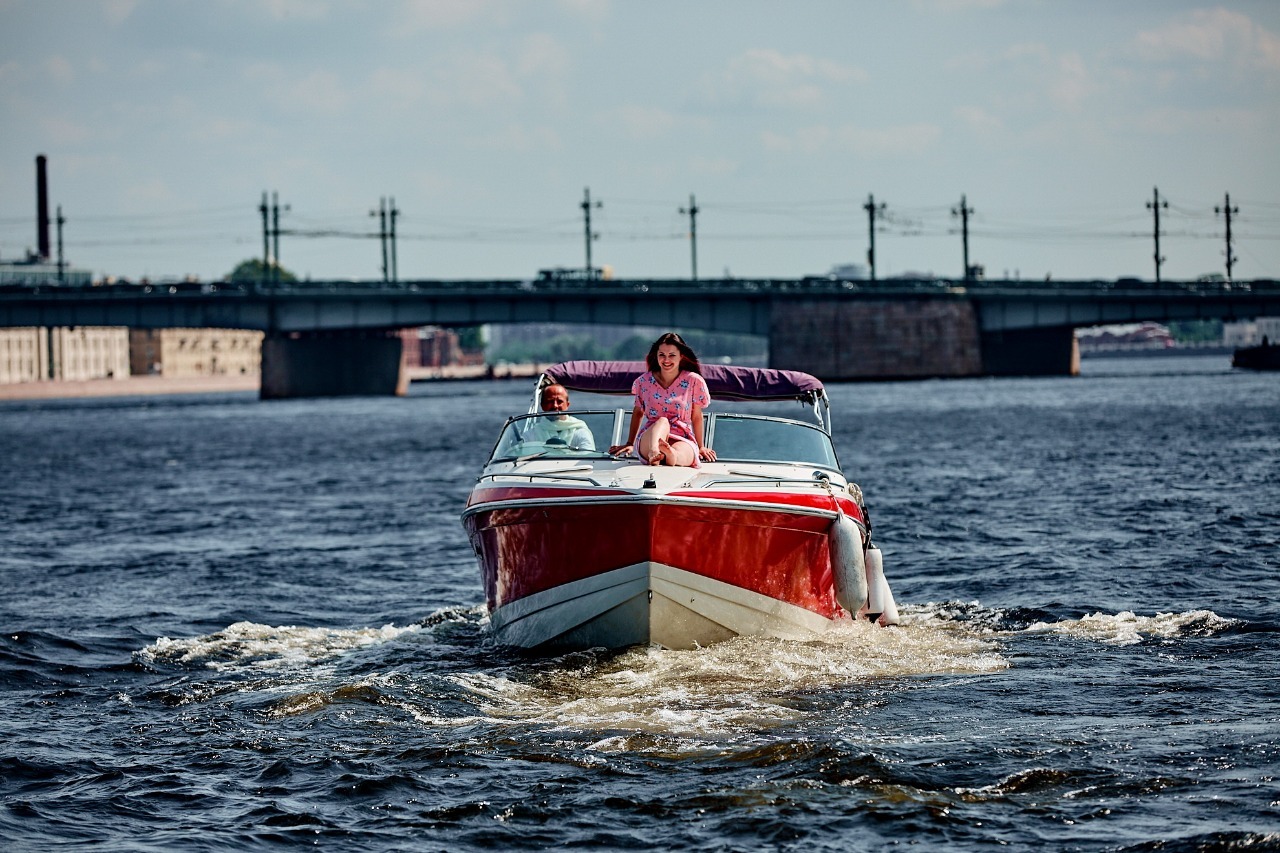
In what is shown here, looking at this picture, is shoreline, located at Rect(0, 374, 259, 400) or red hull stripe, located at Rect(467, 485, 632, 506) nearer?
red hull stripe, located at Rect(467, 485, 632, 506)

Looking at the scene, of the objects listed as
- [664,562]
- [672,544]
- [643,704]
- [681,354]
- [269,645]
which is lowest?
[269,645]

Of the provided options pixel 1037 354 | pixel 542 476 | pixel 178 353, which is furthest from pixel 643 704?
pixel 178 353

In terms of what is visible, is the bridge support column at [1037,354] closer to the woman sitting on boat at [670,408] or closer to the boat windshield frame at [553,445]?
the boat windshield frame at [553,445]

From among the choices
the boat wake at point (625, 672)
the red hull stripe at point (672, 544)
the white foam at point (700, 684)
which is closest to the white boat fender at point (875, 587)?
the boat wake at point (625, 672)

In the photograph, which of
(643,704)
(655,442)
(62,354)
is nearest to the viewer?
(643,704)

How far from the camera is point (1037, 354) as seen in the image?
12425 centimetres

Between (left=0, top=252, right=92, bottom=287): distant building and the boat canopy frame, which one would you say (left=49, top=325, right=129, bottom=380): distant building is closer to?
(left=0, top=252, right=92, bottom=287): distant building

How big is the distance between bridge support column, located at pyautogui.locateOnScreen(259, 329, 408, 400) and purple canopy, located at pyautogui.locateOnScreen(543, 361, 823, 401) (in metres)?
92.8

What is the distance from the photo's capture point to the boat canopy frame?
590 inches

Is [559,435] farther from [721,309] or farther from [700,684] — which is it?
[721,309]

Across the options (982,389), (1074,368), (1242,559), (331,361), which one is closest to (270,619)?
(1242,559)


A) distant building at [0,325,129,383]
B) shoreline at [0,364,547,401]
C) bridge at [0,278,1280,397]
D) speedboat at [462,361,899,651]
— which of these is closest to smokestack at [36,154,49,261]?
distant building at [0,325,129,383]

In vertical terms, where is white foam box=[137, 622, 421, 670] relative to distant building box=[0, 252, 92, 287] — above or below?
below

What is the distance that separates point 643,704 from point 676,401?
8.68 ft
